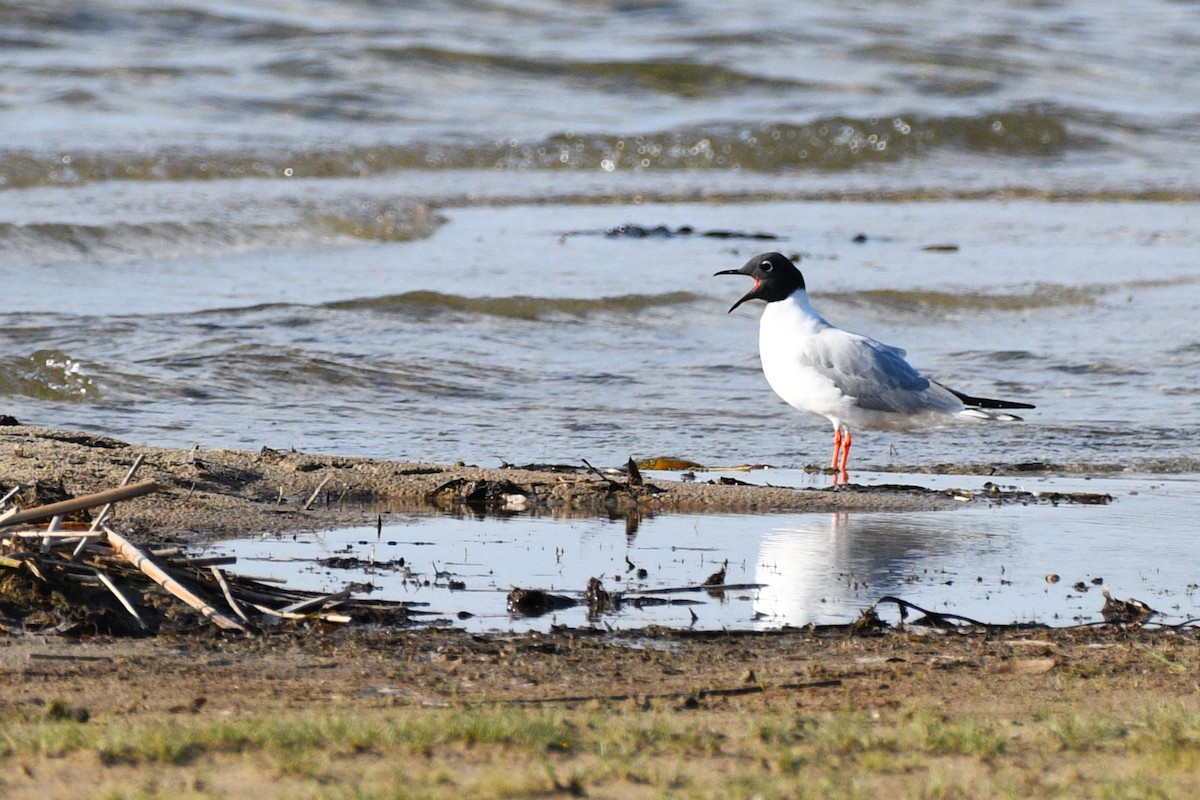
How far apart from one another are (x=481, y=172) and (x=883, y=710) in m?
15.3

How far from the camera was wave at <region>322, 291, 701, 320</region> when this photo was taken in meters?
10.7

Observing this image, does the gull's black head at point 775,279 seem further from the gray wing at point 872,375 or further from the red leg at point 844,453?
the red leg at point 844,453

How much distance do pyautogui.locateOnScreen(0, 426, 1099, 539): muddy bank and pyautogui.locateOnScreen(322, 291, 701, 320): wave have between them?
14.6ft

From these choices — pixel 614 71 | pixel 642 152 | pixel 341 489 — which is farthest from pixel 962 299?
pixel 614 71

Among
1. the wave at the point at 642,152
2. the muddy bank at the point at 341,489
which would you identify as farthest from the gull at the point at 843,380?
the wave at the point at 642,152

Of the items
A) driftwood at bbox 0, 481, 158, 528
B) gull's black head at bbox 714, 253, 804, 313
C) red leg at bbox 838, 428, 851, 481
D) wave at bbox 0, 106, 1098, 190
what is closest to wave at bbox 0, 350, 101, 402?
gull's black head at bbox 714, 253, 804, 313

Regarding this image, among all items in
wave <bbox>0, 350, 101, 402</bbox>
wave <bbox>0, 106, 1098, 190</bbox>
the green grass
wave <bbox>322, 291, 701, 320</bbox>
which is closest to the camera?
the green grass

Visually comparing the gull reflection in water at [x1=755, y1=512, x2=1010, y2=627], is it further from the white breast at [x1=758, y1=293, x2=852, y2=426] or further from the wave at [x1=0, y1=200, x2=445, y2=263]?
the wave at [x1=0, y1=200, x2=445, y2=263]

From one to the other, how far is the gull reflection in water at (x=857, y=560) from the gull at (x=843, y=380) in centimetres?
130

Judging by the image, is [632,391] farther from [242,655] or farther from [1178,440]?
[242,655]

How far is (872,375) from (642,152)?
42.6 ft

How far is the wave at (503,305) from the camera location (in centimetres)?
1074

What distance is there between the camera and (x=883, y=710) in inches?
140

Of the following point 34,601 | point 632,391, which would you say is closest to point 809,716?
point 34,601
